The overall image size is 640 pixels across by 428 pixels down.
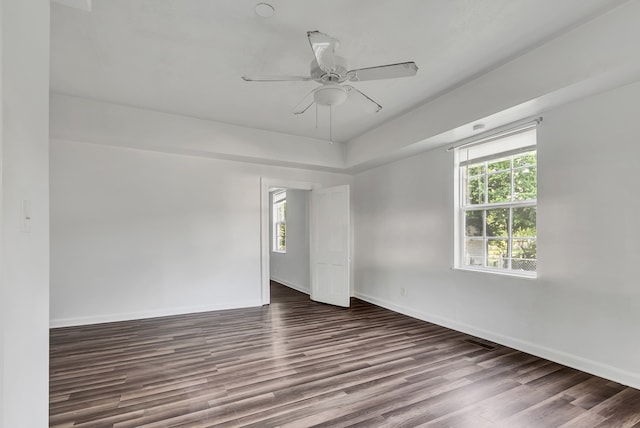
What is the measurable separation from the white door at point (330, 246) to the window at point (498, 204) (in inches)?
72.4

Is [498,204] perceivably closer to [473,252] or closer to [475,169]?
[475,169]

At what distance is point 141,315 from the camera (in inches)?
175

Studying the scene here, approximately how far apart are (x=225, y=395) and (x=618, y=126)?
12.7 ft

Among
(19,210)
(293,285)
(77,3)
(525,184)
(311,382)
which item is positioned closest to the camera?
(19,210)

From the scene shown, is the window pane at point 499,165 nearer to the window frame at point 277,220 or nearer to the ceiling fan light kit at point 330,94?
the ceiling fan light kit at point 330,94

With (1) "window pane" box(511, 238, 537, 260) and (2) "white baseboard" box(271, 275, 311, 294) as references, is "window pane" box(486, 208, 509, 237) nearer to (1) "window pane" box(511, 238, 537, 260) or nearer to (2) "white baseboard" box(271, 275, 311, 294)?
(1) "window pane" box(511, 238, 537, 260)

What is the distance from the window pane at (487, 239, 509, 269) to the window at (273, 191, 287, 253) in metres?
4.74

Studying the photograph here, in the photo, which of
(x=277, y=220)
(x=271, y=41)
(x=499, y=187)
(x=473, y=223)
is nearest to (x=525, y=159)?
(x=499, y=187)

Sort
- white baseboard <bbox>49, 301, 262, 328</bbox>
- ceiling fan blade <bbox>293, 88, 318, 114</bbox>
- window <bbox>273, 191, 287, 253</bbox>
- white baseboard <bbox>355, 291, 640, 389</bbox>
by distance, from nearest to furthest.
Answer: white baseboard <bbox>355, 291, 640, 389</bbox> → ceiling fan blade <bbox>293, 88, 318, 114</bbox> → white baseboard <bbox>49, 301, 262, 328</bbox> → window <bbox>273, 191, 287, 253</bbox>

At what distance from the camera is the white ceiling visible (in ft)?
7.48

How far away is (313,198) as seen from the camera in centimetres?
580

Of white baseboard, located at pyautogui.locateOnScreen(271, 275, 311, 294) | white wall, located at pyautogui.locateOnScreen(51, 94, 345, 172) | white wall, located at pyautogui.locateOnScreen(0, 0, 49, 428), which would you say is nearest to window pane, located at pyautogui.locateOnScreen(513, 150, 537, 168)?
white wall, located at pyautogui.locateOnScreen(51, 94, 345, 172)

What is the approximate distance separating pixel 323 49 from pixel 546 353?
343cm

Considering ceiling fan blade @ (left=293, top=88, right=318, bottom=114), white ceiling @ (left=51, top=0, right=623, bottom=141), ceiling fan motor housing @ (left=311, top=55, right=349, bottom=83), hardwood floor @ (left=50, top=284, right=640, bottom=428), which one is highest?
white ceiling @ (left=51, top=0, right=623, bottom=141)
